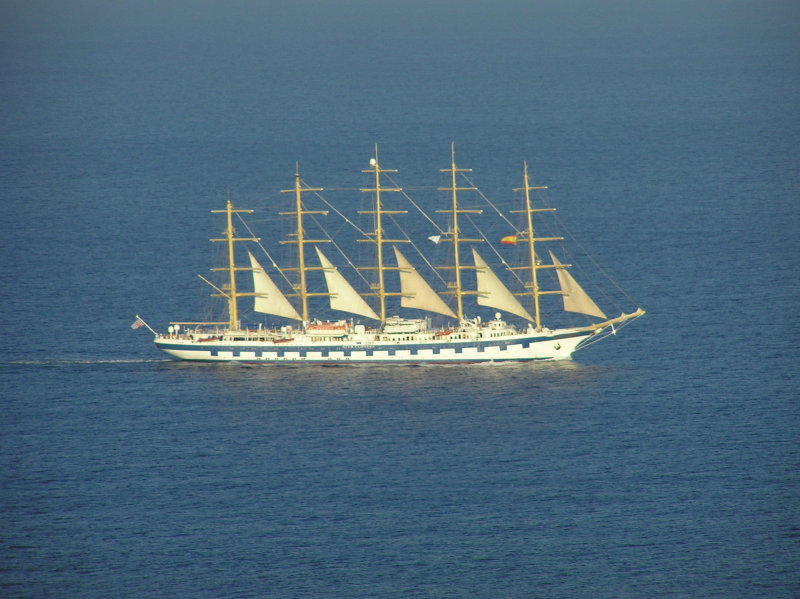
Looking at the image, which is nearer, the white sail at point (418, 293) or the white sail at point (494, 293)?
the white sail at point (494, 293)

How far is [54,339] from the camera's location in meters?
173

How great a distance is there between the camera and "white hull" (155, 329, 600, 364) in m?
166

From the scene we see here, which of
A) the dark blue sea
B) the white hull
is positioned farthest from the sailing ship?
the dark blue sea

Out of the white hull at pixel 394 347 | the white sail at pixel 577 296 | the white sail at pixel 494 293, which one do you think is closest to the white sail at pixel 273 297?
the white hull at pixel 394 347

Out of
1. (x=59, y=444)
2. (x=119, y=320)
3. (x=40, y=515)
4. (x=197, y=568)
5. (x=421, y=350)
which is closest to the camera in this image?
(x=197, y=568)

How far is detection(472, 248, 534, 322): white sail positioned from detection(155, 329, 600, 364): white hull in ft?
14.2

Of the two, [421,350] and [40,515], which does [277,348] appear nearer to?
[421,350]

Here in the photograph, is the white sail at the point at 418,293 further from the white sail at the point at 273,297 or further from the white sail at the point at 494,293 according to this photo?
the white sail at the point at 273,297

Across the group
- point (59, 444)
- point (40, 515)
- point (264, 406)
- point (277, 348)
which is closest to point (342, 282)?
point (277, 348)

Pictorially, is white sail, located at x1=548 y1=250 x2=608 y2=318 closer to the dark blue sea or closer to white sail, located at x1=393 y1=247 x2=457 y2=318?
the dark blue sea

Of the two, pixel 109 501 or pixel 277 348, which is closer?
pixel 109 501

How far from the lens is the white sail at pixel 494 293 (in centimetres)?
17012

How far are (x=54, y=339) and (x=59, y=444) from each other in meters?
27.8

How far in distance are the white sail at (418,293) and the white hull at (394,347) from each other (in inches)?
168
